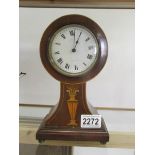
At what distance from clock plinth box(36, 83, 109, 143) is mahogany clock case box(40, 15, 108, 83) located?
23 millimetres

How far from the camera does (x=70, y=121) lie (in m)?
0.75

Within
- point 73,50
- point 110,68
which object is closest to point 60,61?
point 73,50

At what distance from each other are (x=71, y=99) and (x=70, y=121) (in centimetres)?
6

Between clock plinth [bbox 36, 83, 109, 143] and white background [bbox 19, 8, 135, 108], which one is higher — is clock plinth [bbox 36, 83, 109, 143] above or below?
below

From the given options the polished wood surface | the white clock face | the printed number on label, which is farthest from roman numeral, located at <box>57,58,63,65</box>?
the polished wood surface

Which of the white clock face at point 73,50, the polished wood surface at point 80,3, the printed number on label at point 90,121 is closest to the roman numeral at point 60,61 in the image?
the white clock face at point 73,50

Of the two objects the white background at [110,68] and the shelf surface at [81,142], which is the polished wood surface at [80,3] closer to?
the white background at [110,68]

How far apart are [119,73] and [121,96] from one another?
85 millimetres

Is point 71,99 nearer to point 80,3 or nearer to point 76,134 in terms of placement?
point 76,134

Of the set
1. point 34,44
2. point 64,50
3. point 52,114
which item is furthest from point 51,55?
point 34,44

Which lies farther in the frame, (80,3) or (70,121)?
(80,3)

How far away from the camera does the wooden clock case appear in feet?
2.41

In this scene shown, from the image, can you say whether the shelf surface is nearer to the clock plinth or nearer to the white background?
the clock plinth
